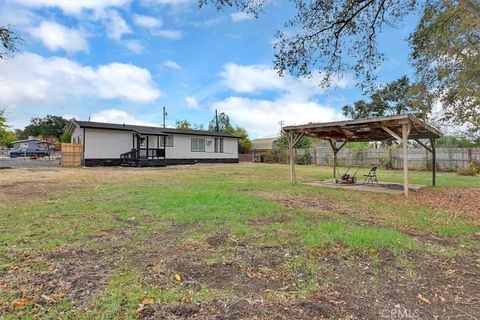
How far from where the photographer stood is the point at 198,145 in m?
27.2

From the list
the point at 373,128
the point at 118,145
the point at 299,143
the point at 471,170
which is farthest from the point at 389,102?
the point at 118,145

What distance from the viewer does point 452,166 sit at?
1953cm

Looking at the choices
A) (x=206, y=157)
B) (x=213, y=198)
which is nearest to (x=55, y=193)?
(x=213, y=198)

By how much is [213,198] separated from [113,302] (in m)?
4.82

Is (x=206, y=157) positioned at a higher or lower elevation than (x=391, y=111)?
lower

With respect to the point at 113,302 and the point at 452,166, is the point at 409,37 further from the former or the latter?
the point at 452,166

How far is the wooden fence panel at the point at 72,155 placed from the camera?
20125 millimetres

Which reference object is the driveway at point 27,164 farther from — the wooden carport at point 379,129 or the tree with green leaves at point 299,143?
the tree with green leaves at point 299,143

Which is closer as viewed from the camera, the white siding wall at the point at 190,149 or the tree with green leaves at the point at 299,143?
the white siding wall at the point at 190,149

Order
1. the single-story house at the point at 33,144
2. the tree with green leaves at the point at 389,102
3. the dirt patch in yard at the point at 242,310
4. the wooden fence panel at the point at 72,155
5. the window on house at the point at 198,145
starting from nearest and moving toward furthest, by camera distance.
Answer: the dirt patch in yard at the point at 242,310
the wooden fence panel at the point at 72,155
the window on house at the point at 198,145
the tree with green leaves at the point at 389,102
the single-story house at the point at 33,144

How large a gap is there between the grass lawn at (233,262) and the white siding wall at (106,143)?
50.9ft

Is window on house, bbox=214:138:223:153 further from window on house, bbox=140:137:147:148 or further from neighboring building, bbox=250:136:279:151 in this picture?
window on house, bbox=140:137:147:148

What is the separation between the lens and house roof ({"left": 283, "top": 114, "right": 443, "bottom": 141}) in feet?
29.7

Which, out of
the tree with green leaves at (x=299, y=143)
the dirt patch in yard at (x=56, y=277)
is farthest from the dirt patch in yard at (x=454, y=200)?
the tree with green leaves at (x=299, y=143)
